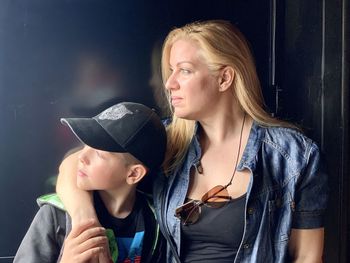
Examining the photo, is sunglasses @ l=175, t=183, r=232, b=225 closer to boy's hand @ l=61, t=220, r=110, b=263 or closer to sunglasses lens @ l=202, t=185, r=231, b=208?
sunglasses lens @ l=202, t=185, r=231, b=208

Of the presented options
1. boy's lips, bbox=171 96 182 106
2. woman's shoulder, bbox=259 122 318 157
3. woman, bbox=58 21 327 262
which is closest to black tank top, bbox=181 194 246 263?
woman, bbox=58 21 327 262

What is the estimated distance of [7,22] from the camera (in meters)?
1.28

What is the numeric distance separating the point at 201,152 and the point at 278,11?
0.46 m

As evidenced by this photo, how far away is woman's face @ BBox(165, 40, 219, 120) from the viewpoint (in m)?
1.34

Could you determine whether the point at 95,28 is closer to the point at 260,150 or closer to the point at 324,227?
the point at 260,150

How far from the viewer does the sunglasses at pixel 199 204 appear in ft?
4.42

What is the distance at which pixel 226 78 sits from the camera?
4.50 feet

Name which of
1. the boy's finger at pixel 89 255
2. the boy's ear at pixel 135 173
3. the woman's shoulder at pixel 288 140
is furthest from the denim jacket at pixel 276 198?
the boy's finger at pixel 89 255

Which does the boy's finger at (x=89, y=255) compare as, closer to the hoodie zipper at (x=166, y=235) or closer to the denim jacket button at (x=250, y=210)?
the hoodie zipper at (x=166, y=235)

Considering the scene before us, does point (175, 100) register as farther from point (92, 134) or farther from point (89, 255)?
point (89, 255)

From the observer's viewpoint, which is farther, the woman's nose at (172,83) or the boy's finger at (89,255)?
the woman's nose at (172,83)

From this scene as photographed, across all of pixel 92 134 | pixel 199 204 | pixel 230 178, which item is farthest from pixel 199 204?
pixel 92 134

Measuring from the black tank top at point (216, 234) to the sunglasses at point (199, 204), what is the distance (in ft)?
0.04

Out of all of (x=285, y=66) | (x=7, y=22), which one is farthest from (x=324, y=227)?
(x=7, y=22)
